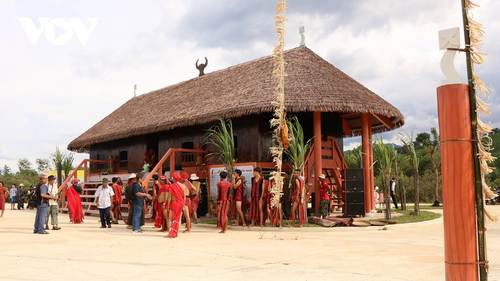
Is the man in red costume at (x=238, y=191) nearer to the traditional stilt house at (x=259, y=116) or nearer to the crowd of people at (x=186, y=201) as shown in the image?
the crowd of people at (x=186, y=201)

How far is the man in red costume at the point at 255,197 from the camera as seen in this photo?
1264 centimetres

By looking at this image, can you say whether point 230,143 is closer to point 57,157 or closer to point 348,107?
point 348,107

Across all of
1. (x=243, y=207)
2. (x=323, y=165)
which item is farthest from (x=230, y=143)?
(x=323, y=165)

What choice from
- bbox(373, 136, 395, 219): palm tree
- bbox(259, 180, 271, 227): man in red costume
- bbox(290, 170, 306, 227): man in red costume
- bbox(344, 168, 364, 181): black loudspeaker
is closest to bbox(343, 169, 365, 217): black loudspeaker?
bbox(344, 168, 364, 181): black loudspeaker

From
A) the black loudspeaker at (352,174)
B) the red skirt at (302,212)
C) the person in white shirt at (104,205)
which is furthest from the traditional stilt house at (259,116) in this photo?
the person in white shirt at (104,205)

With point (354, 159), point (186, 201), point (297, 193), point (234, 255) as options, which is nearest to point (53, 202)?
point (186, 201)

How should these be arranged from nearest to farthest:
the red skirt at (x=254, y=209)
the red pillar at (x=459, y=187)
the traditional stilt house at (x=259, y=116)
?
the red pillar at (x=459, y=187) < the red skirt at (x=254, y=209) < the traditional stilt house at (x=259, y=116)

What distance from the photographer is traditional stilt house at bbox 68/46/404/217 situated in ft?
46.9

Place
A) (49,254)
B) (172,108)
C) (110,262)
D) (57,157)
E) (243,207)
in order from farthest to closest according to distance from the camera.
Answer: (57,157) → (172,108) → (243,207) → (49,254) → (110,262)

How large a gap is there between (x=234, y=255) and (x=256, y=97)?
7.71m

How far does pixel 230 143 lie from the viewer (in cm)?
1449

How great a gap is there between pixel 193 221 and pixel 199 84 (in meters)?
7.99

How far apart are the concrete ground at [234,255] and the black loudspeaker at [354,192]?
204cm

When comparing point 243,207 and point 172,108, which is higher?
point 172,108
